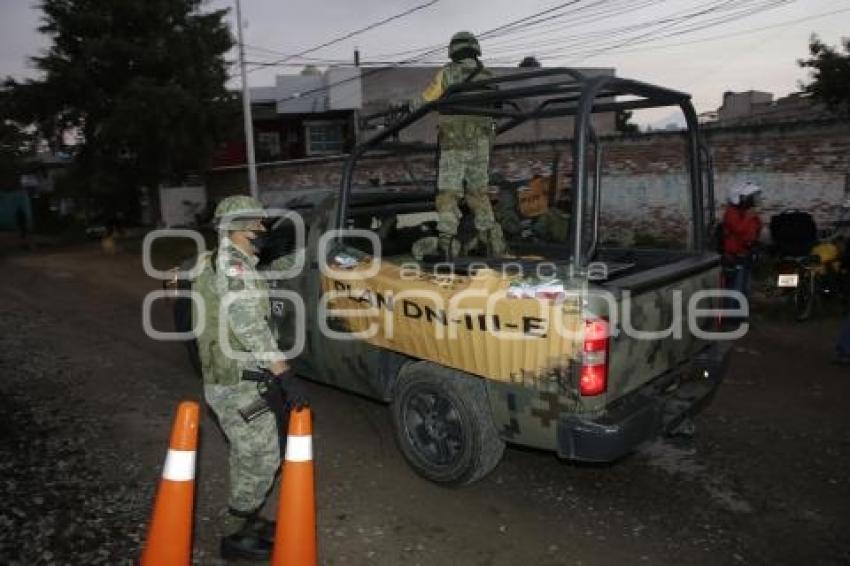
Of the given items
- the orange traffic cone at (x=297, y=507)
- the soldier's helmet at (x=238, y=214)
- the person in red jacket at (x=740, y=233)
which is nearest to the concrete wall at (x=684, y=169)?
the person in red jacket at (x=740, y=233)

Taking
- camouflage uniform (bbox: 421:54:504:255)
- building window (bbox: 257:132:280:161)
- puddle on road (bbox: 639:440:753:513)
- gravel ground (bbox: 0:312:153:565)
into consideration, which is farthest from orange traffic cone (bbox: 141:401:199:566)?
building window (bbox: 257:132:280:161)

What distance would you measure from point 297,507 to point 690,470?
107 inches

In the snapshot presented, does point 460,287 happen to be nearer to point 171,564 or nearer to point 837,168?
point 171,564

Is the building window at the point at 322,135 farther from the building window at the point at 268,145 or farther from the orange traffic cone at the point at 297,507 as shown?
the orange traffic cone at the point at 297,507

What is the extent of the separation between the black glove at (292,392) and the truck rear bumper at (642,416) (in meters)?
1.35

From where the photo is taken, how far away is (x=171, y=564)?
3.06m

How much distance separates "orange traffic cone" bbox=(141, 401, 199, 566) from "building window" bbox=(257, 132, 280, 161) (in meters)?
34.2

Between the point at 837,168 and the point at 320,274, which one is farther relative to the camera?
the point at 837,168

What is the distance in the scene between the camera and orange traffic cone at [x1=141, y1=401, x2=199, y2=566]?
10.0 ft

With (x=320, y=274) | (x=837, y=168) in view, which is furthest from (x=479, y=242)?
(x=837, y=168)

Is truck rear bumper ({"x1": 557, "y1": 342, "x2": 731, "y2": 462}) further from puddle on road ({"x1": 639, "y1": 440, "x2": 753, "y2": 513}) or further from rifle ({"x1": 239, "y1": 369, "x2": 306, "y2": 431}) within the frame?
rifle ({"x1": 239, "y1": 369, "x2": 306, "y2": 431})

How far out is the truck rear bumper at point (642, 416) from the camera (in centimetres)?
355

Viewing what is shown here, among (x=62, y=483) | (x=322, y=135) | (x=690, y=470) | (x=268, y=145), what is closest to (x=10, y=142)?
(x=268, y=145)

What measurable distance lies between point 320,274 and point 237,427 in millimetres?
1673
